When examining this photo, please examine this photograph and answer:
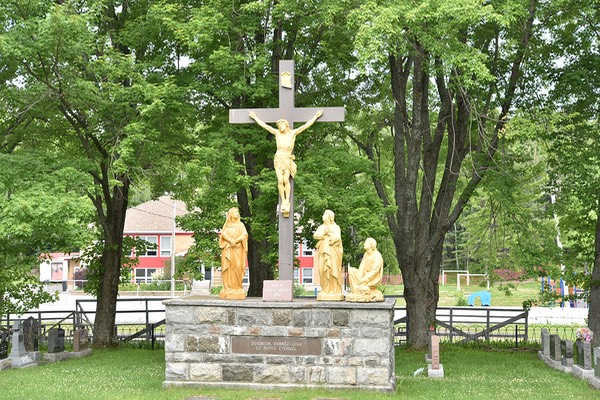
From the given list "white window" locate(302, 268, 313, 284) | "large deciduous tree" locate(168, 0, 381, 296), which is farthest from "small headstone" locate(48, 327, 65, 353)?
"white window" locate(302, 268, 313, 284)

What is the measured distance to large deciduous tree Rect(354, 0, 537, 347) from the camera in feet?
52.4

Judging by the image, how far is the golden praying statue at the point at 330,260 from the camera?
13.2 meters

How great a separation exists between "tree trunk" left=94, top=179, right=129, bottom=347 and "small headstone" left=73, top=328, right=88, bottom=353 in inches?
64.5

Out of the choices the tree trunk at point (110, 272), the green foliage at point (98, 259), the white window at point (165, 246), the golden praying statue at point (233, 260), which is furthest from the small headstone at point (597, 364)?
the white window at point (165, 246)

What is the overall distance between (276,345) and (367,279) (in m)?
1.91

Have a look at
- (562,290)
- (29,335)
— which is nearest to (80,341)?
(29,335)

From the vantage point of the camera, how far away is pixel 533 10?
1739 cm

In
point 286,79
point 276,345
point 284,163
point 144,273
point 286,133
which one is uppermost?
point 286,79

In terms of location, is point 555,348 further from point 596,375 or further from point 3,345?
point 3,345

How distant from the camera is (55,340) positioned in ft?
59.6

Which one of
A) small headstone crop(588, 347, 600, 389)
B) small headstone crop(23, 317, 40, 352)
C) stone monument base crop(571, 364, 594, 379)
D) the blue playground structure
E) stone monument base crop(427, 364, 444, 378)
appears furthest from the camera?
the blue playground structure

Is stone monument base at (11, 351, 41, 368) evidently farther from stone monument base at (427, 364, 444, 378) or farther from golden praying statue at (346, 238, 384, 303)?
stone monument base at (427, 364, 444, 378)

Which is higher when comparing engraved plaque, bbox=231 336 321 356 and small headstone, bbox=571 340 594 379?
engraved plaque, bbox=231 336 321 356

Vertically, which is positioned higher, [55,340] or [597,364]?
[55,340]
